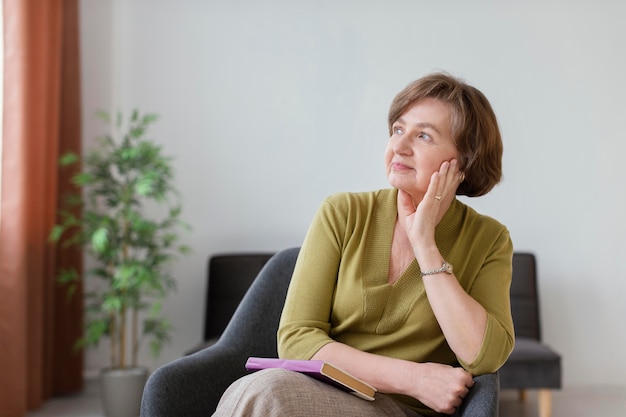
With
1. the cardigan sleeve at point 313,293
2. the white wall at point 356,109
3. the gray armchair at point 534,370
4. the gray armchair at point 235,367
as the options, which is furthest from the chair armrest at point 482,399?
the white wall at point 356,109

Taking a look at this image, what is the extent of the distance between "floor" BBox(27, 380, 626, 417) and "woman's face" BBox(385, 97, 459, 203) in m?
2.56

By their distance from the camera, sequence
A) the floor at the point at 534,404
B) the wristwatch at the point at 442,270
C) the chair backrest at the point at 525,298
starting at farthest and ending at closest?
the chair backrest at the point at 525,298 → the floor at the point at 534,404 → the wristwatch at the point at 442,270

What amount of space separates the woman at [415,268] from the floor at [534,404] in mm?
2459

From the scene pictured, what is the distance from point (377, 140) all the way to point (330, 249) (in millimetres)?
2842

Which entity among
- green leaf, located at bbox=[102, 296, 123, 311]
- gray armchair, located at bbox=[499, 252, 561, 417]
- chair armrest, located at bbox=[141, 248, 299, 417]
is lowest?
gray armchair, located at bbox=[499, 252, 561, 417]

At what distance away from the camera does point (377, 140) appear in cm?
473

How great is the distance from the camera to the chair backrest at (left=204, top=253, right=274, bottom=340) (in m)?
4.37

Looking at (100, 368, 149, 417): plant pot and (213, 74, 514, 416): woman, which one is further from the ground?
(213, 74, 514, 416): woman

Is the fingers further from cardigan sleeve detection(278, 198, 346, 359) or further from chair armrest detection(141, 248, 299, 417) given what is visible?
chair armrest detection(141, 248, 299, 417)

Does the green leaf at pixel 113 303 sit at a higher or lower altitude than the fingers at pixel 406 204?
→ lower

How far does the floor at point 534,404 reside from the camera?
4.10 metres

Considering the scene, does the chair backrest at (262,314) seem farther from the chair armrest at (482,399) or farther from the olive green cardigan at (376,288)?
the chair armrest at (482,399)

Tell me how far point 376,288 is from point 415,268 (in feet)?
0.36

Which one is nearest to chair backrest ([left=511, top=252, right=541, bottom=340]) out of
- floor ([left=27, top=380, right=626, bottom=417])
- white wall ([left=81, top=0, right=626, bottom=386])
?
white wall ([left=81, top=0, right=626, bottom=386])
